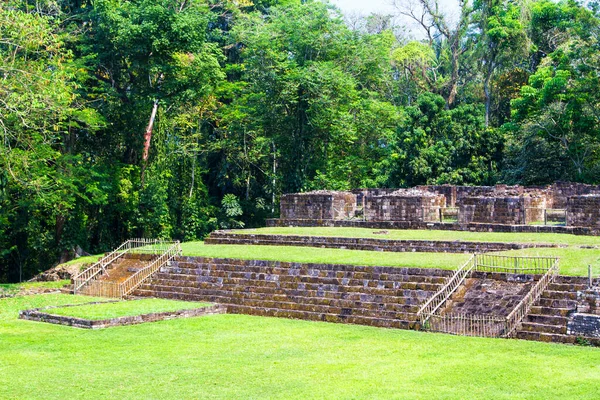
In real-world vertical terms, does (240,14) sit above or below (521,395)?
above

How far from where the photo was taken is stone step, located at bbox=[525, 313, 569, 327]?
48.6 feet

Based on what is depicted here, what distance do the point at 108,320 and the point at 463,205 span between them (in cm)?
1298

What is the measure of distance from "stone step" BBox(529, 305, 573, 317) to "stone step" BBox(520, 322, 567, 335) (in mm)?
454

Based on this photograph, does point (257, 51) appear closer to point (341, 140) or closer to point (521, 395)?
point (341, 140)

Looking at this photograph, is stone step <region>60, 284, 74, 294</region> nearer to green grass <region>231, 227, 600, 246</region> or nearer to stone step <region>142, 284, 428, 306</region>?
stone step <region>142, 284, 428, 306</region>

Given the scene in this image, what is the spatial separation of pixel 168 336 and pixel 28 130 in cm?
1151

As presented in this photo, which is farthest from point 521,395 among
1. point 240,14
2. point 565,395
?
point 240,14

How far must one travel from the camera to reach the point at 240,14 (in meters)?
40.2

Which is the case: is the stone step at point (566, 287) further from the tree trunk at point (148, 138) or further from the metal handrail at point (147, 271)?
the tree trunk at point (148, 138)

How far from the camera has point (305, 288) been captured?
63.1 ft

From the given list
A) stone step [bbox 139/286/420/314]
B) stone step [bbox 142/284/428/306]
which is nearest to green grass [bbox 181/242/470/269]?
stone step [bbox 142/284/428/306]

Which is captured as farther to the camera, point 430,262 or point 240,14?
point 240,14

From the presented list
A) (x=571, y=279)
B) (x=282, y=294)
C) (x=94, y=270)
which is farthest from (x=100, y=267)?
(x=571, y=279)

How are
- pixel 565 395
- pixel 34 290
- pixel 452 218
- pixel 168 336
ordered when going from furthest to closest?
pixel 452 218
pixel 34 290
pixel 168 336
pixel 565 395
